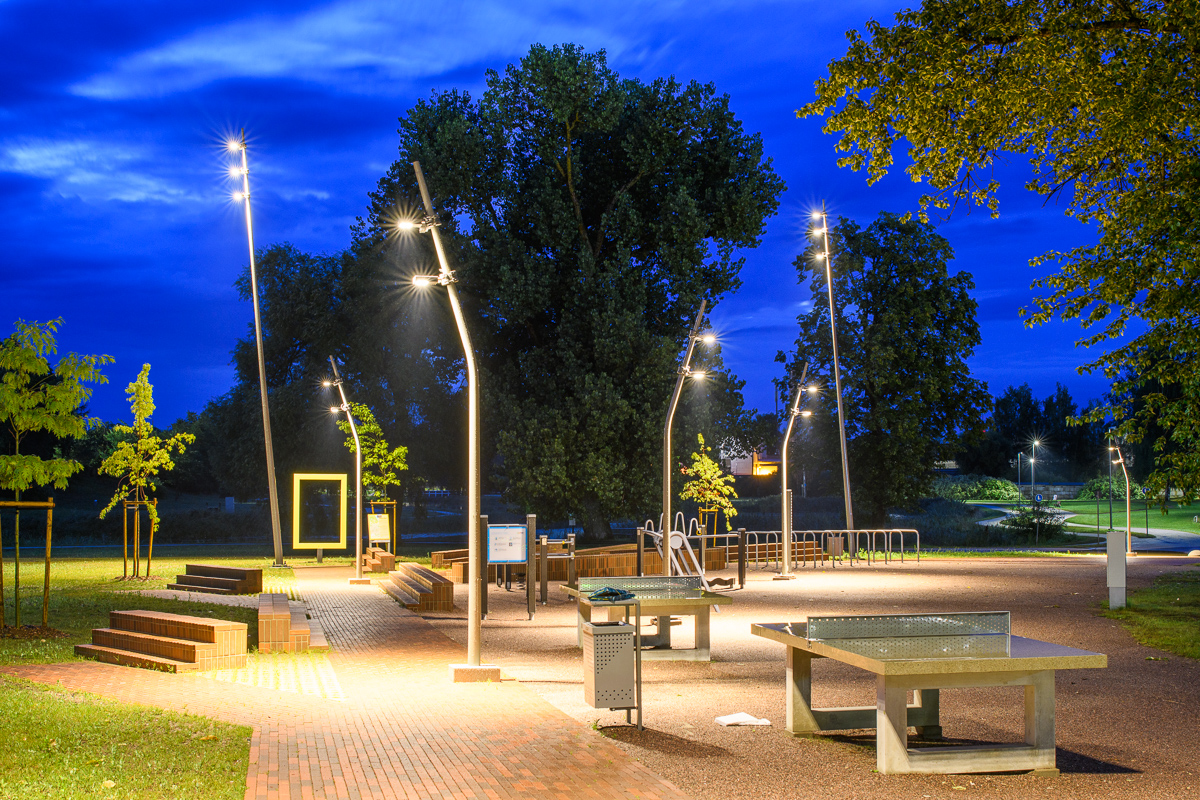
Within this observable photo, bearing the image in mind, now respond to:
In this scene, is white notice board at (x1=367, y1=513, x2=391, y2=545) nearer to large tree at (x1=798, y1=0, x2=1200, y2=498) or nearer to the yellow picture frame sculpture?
the yellow picture frame sculpture

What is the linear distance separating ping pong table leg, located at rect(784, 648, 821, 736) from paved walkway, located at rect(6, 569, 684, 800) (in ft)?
5.09

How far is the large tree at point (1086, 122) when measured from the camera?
1289 cm

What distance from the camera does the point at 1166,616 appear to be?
16141mm

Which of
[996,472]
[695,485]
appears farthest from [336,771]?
[996,472]

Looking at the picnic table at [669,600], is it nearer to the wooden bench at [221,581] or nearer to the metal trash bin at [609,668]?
the metal trash bin at [609,668]

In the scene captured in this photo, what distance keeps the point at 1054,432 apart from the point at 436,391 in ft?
268

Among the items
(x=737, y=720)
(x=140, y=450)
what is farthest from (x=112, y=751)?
(x=140, y=450)

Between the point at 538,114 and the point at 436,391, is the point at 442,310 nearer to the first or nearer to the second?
the point at 436,391

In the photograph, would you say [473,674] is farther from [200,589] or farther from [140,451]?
[140,451]

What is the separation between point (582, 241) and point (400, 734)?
29.4 m

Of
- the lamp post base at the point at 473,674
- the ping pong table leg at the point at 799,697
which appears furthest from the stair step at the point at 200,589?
the ping pong table leg at the point at 799,697

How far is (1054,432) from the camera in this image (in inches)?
4023

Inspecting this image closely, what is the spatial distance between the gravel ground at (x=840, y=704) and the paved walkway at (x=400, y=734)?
44 centimetres

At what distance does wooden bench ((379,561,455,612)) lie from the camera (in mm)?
17531
